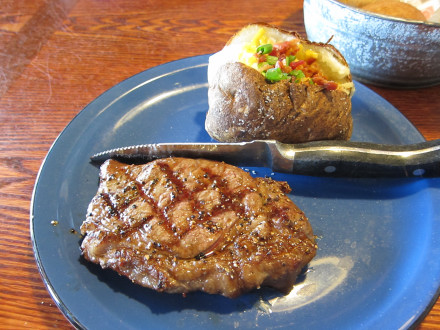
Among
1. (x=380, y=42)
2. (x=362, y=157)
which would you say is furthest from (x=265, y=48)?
(x=380, y=42)

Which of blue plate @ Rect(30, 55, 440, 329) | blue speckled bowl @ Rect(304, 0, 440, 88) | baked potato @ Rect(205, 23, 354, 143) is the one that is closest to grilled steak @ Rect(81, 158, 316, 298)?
blue plate @ Rect(30, 55, 440, 329)

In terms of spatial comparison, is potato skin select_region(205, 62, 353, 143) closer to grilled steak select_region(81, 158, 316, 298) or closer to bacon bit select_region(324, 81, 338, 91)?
bacon bit select_region(324, 81, 338, 91)

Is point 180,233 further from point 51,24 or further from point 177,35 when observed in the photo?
point 51,24

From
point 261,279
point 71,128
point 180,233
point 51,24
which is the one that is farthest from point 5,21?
point 261,279

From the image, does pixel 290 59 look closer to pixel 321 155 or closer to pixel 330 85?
pixel 330 85

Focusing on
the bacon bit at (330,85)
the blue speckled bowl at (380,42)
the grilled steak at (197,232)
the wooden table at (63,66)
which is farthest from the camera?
the blue speckled bowl at (380,42)

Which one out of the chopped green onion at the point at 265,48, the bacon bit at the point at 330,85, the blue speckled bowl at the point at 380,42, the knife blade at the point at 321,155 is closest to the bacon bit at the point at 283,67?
the chopped green onion at the point at 265,48

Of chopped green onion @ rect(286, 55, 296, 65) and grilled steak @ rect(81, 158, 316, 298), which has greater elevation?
chopped green onion @ rect(286, 55, 296, 65)

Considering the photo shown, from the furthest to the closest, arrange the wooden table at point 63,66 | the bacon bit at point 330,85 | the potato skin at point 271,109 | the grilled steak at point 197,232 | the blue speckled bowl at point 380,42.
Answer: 1. the blue speckled bowl at point 380,42
2. the bacon bit at point 330,85
3. the potato skin at point 271,109
4. the wooden table at point 63,66
5. the grilled steak at point 197,232

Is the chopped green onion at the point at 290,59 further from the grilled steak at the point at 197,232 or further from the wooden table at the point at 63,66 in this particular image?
the wooden table at the point at 63,66

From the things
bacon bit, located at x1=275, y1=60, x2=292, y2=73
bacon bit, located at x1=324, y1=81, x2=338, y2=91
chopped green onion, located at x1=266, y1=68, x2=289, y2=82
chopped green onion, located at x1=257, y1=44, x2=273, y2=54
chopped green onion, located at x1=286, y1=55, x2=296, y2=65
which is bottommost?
bacon bit, located at x1=324, y1=81, x2=338, y2=91
